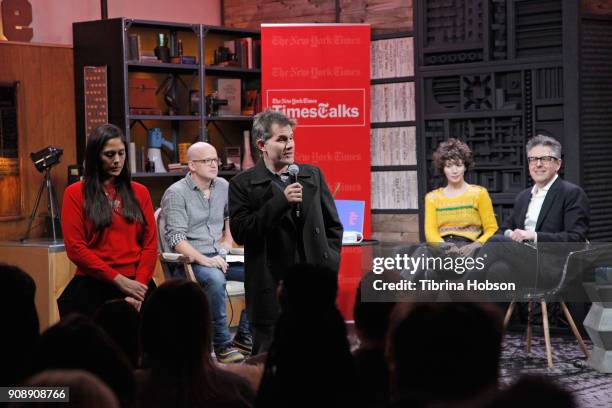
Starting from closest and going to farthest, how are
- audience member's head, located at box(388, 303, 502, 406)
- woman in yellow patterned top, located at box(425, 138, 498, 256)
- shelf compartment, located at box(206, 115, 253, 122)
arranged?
audience member's head, located at box(388, 303, 502, 406) → woman in yellow patterned top, located at box(425, 138, 498, 256) → shelf compartment, located at box(206, 115, 253, 122)

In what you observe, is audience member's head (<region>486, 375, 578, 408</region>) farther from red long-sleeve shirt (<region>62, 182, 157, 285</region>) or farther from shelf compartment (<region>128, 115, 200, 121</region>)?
shelf compartment (<region>128, 115, 200, 121</region>)

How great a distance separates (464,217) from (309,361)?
4.34 metres

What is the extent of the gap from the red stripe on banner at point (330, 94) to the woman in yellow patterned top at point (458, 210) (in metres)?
1.44

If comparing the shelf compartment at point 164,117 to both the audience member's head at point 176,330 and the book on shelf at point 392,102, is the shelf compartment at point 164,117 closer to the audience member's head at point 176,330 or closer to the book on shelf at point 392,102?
the book on shelf at point 392,102

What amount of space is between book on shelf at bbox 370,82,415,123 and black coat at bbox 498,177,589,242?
204 cm

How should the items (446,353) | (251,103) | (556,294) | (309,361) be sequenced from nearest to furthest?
1. (446,353)
2. (309,361)
3. (556,294)
4. (251,103)

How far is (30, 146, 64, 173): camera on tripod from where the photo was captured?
6.79 metres

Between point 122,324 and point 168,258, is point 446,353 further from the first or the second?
point 168,258

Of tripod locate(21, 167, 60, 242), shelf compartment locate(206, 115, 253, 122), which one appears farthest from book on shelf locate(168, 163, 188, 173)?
tripod locate(21, 167, 60, 242)

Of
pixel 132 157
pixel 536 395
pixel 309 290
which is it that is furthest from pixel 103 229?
pixel 132 157

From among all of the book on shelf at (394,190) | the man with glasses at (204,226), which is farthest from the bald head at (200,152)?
the book on shelf at (394,190)

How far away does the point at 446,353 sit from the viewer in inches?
61.0

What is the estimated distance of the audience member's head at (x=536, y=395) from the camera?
1.38 m

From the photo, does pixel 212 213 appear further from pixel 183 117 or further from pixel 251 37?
pixel 251 37
